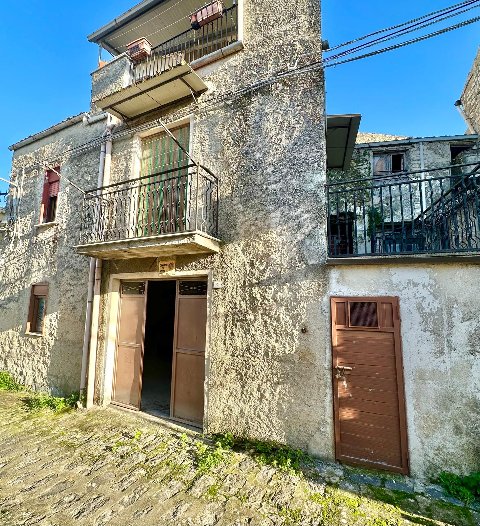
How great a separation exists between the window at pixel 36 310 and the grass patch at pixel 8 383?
1.41 metres

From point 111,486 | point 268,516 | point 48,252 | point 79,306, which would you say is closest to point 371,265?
point 268,516

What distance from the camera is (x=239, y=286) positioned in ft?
17.0

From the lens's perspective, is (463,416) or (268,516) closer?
(268,516)

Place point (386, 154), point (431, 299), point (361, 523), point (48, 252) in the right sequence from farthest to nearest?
1. point (386, 154)
2. point (48, 252)
3. point (431, 299)
4. point (361, 523)

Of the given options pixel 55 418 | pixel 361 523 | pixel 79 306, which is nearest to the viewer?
pixel 361 523

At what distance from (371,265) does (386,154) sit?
10.7 metres

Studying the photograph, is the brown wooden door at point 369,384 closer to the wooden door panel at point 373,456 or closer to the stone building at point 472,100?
the wooden door panel at point 373,456

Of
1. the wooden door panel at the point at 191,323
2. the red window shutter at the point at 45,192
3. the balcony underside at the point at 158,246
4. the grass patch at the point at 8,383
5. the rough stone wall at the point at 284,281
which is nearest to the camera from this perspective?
the rough stone wall at the point at 284,281

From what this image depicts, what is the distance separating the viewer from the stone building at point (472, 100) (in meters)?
10.9

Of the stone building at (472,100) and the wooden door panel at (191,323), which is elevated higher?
the stone building at (472,100)

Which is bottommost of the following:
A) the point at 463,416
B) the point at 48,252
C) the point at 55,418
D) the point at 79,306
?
the point at 55,418

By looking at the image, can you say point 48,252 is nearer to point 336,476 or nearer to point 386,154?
point 336,476

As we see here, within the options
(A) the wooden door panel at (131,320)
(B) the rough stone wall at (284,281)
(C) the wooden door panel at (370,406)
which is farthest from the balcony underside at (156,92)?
(C) the wooden door panel at (370,406)

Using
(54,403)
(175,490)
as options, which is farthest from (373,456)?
(54,403)
